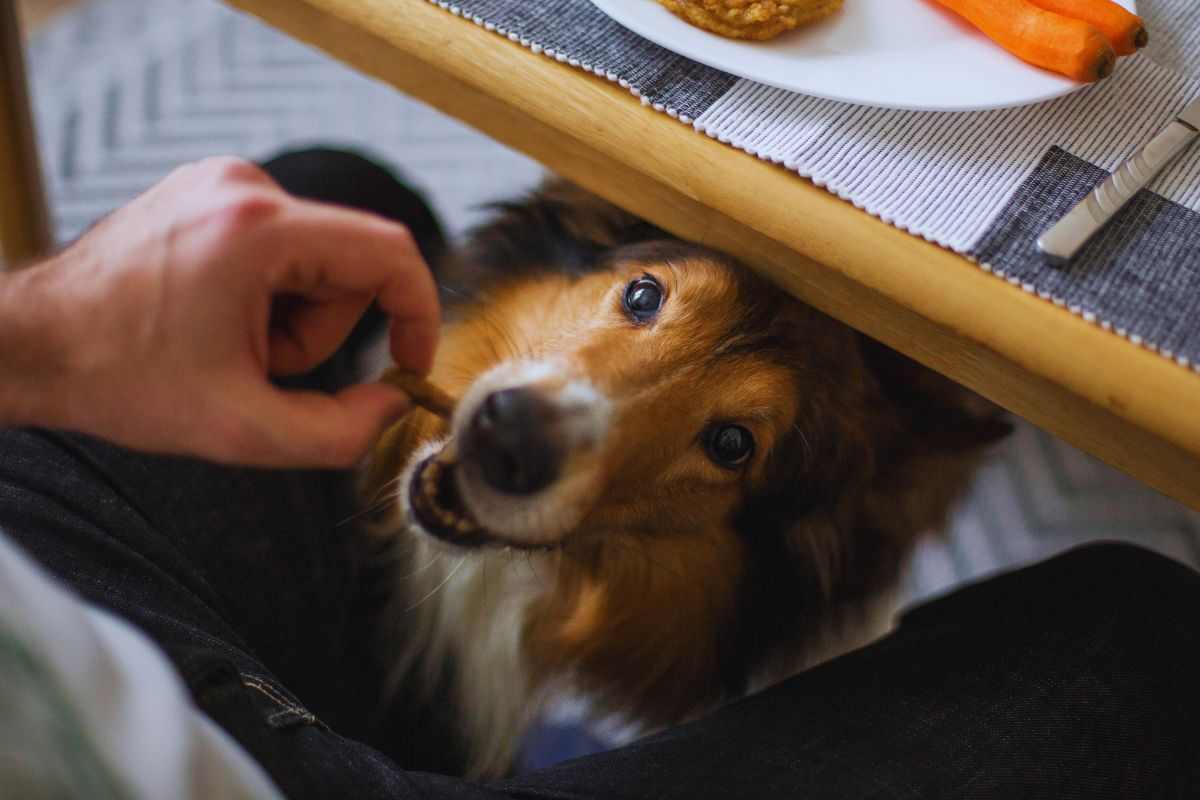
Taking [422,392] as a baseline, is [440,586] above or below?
below

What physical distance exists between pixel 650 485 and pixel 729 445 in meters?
0.12

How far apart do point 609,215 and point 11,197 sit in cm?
108

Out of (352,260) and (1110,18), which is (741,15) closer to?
(1110,18)

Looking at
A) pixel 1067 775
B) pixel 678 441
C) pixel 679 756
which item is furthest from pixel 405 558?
pixel 1067 775

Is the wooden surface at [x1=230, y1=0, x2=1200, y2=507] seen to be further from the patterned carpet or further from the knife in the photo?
the patterned carpet

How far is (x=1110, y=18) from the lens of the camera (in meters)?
0.99

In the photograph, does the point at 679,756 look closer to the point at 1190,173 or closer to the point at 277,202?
the point at 277,202

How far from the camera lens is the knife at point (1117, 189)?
877 mm

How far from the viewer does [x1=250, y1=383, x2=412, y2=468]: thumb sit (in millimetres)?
687

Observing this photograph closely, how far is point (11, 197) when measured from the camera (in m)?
1.65

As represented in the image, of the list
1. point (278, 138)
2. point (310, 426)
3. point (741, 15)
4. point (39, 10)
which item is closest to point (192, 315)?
point (310, 426)

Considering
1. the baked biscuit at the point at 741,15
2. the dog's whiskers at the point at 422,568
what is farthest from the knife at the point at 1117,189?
the dog's whiskers at the point at 422,568

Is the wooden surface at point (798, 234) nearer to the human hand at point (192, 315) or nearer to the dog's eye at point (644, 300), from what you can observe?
the dog's eye at point (644, 300)

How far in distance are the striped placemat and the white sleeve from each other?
71 centimetres
